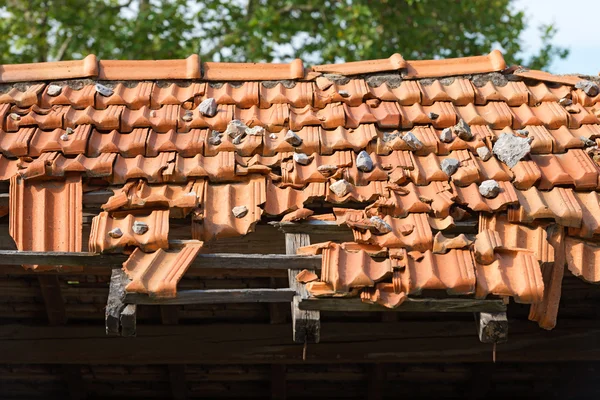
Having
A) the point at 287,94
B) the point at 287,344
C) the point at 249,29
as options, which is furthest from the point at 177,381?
the point at 249,29

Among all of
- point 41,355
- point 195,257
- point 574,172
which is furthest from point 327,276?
point 41,355

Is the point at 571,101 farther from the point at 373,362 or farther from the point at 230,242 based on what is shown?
the point at 230,242

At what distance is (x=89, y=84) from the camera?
180 inches

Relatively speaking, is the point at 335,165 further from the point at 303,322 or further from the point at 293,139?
the point at 303,322

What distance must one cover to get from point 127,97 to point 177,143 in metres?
0.65

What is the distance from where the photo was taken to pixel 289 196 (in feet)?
12.0

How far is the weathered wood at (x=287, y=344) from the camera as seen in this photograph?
4398 mm

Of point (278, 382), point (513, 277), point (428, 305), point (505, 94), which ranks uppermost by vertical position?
point (505, 94)

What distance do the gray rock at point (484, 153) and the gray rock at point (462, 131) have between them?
0.14m

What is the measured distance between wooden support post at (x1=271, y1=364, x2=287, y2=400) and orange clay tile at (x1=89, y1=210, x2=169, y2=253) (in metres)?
1.60

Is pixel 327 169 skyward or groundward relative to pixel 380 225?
skyward

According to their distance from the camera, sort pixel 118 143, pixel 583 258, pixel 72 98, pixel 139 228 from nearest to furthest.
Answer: pixel 139 228
pixel 583 258
pixel 118 143
pixel 72 98

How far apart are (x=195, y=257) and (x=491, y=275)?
1265 mm

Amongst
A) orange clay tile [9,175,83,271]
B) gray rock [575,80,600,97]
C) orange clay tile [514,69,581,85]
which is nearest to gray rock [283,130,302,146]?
orange clay tile [9,175,83,271]
